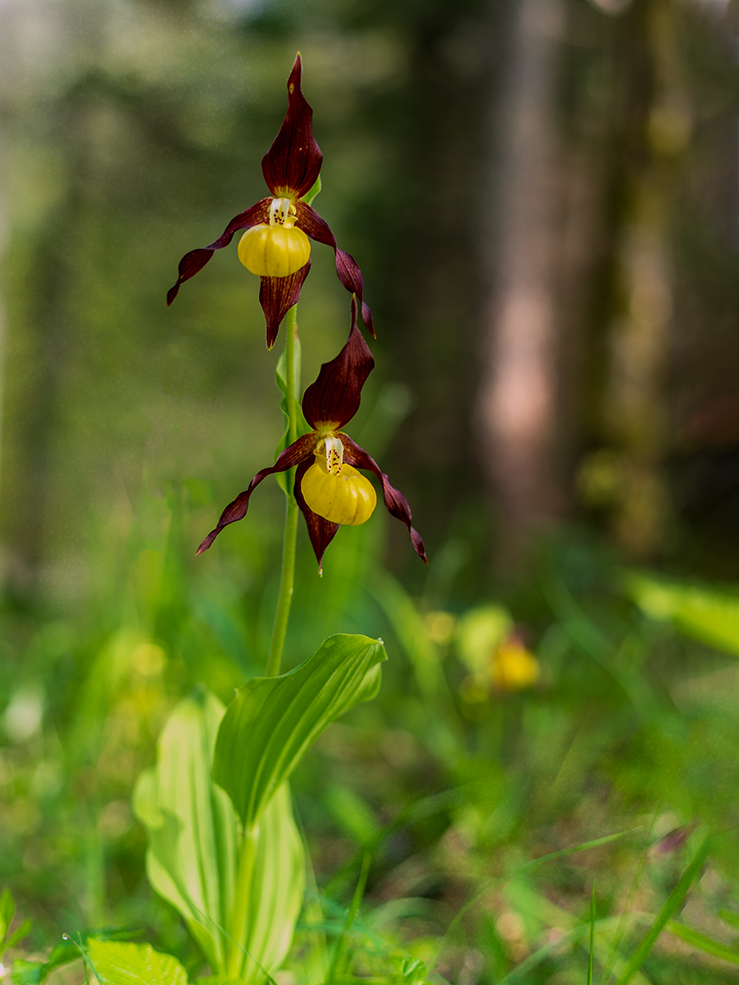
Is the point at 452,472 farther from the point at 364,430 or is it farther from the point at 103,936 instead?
the point at 103,936

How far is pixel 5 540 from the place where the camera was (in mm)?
4676

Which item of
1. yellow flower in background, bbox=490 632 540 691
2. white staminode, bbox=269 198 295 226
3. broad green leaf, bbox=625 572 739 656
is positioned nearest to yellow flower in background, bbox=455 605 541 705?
yellow flower in background, bbox=490 632 540 691

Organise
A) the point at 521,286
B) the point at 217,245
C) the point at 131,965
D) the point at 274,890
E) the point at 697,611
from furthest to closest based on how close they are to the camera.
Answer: the point at 521,286 < the point at 697,611 < the point at 274,890 < the point at 217,245 < the point at 131,965

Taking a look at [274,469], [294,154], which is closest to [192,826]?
[274,469]

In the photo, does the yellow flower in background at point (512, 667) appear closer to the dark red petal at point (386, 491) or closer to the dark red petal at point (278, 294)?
the dark red petal at point (386, 491)

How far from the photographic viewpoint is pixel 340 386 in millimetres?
757

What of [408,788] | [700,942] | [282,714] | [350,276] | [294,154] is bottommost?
[408,788]

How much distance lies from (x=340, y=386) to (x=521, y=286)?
2.55 metres

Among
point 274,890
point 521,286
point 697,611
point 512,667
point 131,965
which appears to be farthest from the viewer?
point 521,286

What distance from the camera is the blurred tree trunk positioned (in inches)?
116

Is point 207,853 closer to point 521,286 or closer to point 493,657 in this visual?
point 493,657

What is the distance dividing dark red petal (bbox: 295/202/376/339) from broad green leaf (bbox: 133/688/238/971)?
71 centimetres

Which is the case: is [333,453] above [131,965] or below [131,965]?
above

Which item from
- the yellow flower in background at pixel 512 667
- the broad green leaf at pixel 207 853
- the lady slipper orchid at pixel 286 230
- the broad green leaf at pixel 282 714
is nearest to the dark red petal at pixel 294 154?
the lady slipper orchid at pixel 286 230
